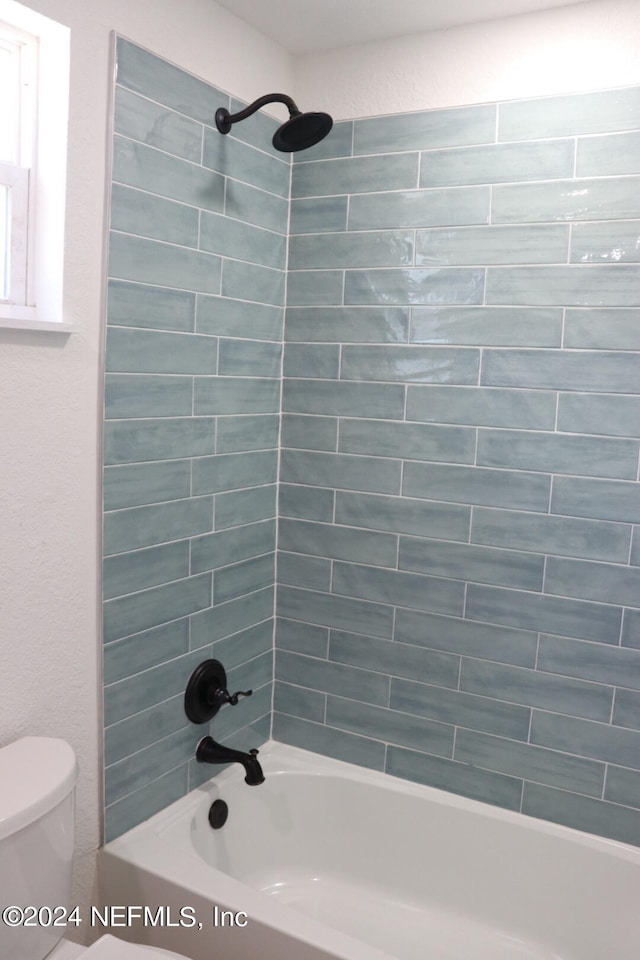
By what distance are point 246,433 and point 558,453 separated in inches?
35.4

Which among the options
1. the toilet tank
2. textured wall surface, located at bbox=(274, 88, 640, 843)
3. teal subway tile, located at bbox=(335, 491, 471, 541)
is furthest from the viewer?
teal subway tile, located at bbox=(335, 491, 471, 541)

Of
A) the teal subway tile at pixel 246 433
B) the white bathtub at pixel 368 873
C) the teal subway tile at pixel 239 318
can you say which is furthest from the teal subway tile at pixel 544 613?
the teal subway tile at pixel 239 318

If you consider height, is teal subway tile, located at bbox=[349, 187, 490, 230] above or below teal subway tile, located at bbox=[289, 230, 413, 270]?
above

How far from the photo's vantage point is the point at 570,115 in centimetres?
211

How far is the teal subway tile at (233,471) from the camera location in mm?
2293

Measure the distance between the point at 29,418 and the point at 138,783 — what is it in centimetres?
102

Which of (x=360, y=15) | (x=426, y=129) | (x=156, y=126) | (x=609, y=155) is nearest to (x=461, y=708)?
(x=609, y=155)

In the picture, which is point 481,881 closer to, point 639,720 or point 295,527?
point 639,720

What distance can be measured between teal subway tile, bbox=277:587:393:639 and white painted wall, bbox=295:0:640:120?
1446 mm

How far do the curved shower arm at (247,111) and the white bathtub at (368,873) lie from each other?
1.84 meters

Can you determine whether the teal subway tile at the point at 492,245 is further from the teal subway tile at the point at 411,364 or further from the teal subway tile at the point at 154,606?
the teal subway tile at the point at 154,606

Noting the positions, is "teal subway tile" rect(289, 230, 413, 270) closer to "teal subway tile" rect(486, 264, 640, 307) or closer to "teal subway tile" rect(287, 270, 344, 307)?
"teal subway tile" rect(287, 270, 344, 307)

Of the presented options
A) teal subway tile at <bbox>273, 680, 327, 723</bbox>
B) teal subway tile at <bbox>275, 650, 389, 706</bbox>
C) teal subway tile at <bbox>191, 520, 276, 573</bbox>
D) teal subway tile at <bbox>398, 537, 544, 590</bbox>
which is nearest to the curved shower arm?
teal subway tile at <bbox>191, 520, 276, 573</bbox>

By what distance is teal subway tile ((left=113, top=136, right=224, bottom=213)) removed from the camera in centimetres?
193
